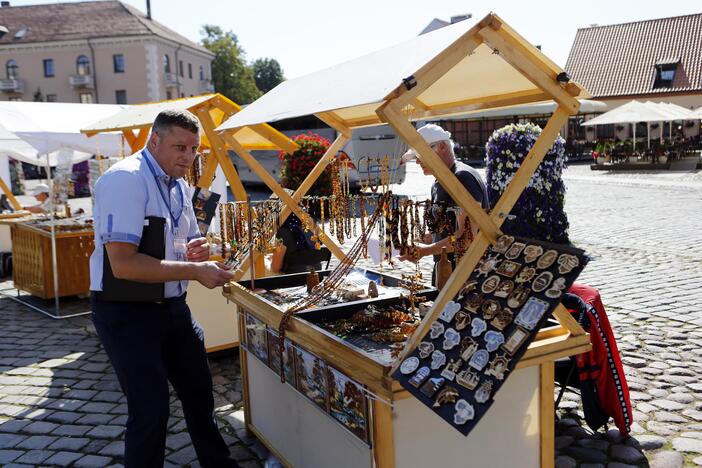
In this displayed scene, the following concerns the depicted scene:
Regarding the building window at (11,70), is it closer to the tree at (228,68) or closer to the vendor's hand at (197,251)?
the tree at (228,68)

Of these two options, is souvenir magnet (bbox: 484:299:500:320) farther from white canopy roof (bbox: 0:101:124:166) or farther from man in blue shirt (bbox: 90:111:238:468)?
white canopy roof (bbox: 0:101:124:166)

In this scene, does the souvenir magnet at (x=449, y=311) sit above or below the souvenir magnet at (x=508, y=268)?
below

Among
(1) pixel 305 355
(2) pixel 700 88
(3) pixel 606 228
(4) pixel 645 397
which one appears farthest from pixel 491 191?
(2) pixel 700 88

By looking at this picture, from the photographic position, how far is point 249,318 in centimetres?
409

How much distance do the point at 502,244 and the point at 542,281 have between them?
0.33m

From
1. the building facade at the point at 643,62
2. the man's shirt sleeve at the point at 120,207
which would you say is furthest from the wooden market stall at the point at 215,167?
the building facade at the point at 643,62

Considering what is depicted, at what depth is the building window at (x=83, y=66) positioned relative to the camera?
55531mm

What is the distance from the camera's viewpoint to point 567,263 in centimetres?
233

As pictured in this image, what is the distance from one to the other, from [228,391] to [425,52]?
11.1ft

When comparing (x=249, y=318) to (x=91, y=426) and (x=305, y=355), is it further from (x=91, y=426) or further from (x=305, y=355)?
(x=91, y=426)

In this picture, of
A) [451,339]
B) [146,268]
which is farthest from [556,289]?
[146,268]

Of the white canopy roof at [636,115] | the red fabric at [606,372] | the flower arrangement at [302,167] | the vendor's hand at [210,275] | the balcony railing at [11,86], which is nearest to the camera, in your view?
the vendor's hand at [210,275]

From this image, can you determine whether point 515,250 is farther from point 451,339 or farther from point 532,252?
point 451,339

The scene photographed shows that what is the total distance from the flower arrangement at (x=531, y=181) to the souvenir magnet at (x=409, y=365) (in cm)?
460
